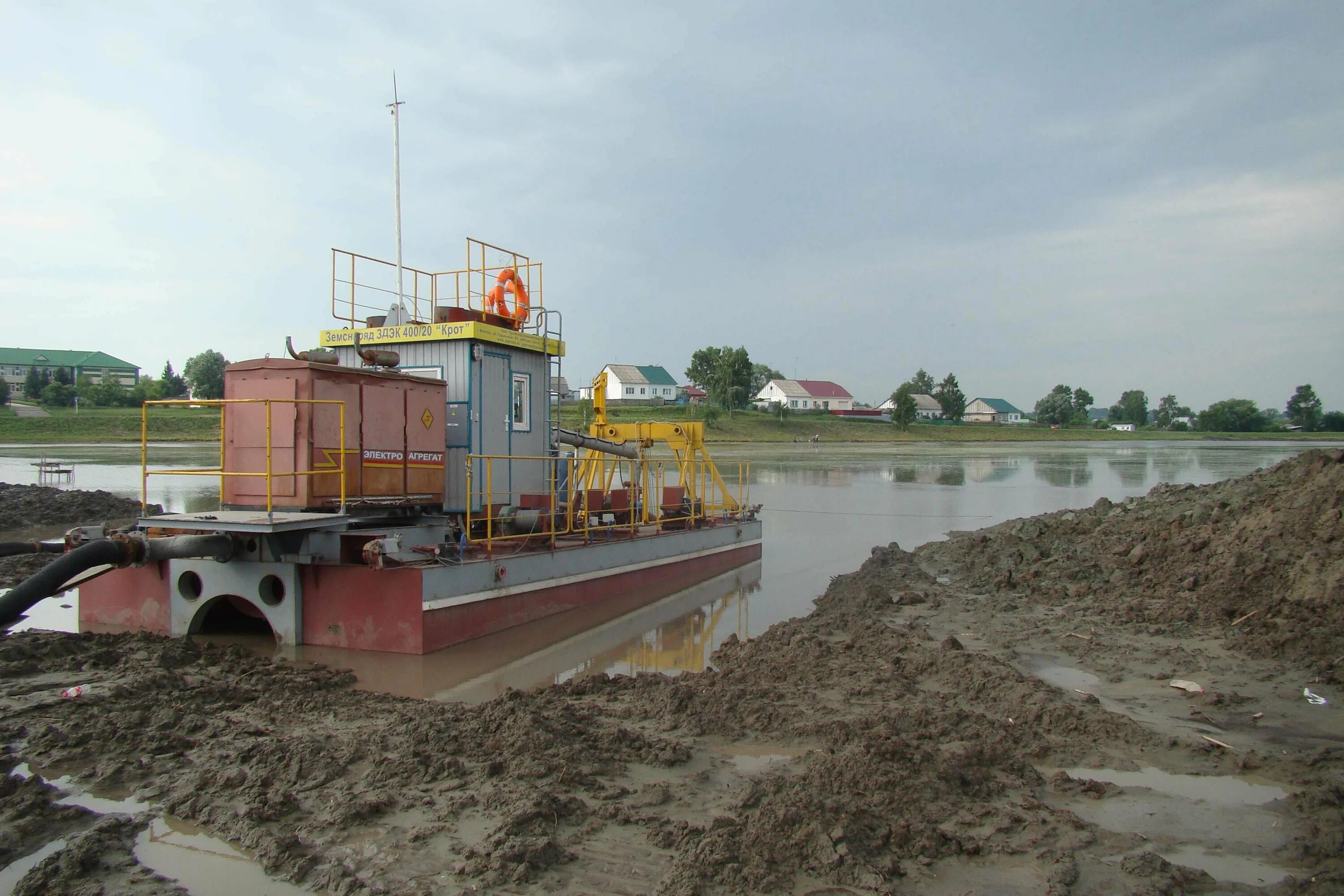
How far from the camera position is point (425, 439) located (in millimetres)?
10305

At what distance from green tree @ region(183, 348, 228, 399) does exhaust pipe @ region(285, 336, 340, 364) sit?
234 ft

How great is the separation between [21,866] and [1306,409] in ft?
430

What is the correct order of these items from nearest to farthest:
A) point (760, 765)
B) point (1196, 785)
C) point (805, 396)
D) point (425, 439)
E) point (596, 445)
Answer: point (1196, 785), point (760, 765), point (425, 439), point (596, 445), point (805, 396)

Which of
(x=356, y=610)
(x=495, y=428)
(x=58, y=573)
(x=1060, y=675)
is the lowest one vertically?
(x=1060, y=675)

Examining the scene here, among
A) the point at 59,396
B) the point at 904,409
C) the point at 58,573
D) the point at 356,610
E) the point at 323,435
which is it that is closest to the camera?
the point at 58,573

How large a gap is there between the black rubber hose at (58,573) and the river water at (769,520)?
6.40 feet

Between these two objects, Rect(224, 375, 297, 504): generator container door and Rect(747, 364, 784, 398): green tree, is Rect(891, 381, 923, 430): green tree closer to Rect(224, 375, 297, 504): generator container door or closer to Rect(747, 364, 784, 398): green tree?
Rect(747, 364, 784, 398): green tree

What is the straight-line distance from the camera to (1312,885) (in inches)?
163

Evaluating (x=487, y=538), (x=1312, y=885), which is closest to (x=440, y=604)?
(x=487, y=538)

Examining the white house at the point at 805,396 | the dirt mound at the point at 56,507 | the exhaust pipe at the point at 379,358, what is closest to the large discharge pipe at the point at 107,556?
the exhaust pipe at the point at 379,358

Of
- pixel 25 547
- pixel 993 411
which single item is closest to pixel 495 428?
pixel 25 547

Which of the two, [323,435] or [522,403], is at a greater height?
[522,403]

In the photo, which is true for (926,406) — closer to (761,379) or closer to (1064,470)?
(761,379)

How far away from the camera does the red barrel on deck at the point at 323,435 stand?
29.3 feet
